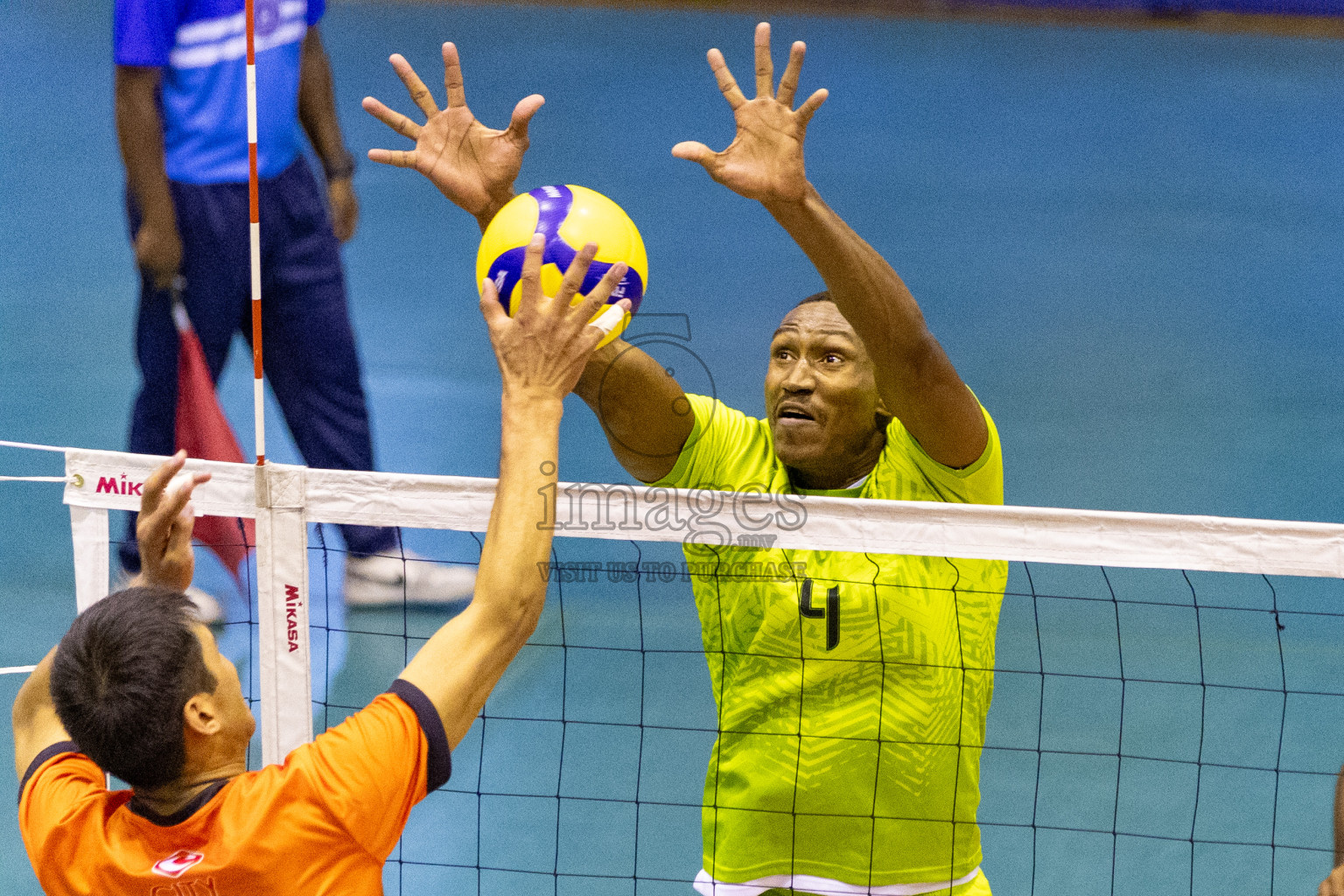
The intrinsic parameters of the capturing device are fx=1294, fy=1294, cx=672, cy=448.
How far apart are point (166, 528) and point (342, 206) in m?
3.76

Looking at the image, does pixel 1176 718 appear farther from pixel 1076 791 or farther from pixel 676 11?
pixel 676 11

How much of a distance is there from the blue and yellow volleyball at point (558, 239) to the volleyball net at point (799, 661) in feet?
1.31

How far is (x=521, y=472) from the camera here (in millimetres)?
1881

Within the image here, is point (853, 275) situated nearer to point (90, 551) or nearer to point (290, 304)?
point (90, 551)

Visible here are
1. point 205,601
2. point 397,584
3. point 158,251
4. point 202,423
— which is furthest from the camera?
point 397,584

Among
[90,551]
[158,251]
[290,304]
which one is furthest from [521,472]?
[290,304]

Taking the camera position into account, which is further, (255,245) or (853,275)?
(255,245)

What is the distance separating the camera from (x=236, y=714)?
1.84 meters

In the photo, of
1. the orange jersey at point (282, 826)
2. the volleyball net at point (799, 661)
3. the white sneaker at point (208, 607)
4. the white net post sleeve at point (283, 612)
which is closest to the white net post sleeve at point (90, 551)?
the volleyball net at point (799, 661)

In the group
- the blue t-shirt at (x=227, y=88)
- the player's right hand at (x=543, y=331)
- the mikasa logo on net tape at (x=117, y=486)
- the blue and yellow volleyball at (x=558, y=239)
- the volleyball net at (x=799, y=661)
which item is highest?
the blue t-shirt at (x=227, y=88)

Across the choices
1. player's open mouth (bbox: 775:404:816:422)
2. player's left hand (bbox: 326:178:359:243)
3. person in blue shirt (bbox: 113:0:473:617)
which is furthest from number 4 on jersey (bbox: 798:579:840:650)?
player's left hand (bbox: 326:178:359:243)

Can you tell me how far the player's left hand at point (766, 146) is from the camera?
7.85ft

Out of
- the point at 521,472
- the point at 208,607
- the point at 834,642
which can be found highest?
the point at 521,472

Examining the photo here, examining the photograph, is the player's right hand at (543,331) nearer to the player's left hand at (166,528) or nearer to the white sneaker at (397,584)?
the player's left hand at (166,528)
